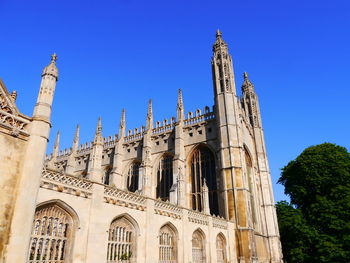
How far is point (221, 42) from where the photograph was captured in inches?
1361

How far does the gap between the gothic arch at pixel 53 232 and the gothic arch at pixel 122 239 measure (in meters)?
2.10

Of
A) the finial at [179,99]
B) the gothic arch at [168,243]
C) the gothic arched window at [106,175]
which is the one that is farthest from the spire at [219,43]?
the gothic arch at [168,243]

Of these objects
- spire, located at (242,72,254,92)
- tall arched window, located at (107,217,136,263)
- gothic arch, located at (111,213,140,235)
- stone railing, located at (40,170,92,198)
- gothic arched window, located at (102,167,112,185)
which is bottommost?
tall arched window, located at (107,217,136,263)

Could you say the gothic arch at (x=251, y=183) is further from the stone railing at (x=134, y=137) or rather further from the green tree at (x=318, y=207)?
the stone railing at (x=134, y=137)

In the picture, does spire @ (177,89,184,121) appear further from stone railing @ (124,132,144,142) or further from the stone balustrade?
the stone balustrade

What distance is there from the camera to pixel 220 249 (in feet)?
69.7

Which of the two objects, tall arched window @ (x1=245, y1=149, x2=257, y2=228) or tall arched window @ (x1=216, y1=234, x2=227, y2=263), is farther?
tall arched window @ (x1=245, y1=149, x2=257, y2=228)

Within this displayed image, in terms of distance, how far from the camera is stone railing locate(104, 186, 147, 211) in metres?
11.9

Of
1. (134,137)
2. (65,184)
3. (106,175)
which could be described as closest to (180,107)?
(134,137)

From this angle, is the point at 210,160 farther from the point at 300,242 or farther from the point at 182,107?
the point at 300,242

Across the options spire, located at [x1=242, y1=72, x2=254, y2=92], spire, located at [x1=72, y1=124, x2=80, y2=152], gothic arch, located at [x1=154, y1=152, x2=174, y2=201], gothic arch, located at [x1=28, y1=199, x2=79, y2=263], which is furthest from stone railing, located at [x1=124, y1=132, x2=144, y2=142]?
gothic arch, located at [x1=28, y1=199, x2=79, y2=263]

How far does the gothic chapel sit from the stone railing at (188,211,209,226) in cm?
7

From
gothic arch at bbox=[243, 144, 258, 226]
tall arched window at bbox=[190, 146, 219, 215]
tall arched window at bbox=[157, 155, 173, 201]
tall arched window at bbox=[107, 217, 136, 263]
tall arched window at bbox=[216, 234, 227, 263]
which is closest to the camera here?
tall arched window at bbox=[107, 217, 136, 263]

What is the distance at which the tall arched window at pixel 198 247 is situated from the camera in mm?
17573
